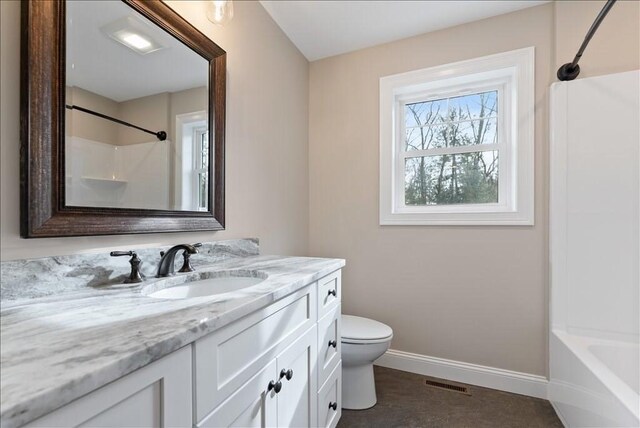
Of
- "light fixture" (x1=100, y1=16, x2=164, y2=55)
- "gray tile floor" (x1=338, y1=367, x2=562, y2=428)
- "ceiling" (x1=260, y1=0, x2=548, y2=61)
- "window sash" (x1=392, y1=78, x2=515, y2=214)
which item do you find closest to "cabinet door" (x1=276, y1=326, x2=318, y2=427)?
"gray tile floor" (x1=338, y1=367, x2=562, y2=428)

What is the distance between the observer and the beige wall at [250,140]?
79cm

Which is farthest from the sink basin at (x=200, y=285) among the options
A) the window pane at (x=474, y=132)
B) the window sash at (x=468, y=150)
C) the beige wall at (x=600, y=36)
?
the beige wall at (x=600, y=36)

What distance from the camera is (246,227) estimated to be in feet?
5.55

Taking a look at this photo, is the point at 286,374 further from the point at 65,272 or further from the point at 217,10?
the point at 217,10

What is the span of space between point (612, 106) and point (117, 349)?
243 cm

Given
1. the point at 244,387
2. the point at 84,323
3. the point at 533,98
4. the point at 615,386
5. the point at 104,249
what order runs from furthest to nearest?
the point at 533,98
the point at 615,386
the point at 104,249
the point at 244,387
the point at 84,323

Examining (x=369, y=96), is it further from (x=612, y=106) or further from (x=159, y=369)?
(x=159, y=369)

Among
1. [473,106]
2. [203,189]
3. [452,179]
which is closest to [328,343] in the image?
[203,189]

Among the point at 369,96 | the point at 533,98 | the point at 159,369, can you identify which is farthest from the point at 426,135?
the point at 159,369

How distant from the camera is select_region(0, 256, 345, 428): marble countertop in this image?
39 centimetres

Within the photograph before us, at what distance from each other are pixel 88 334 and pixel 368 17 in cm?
219

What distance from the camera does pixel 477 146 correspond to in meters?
2.11

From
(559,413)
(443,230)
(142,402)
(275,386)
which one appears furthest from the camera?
(443,230)

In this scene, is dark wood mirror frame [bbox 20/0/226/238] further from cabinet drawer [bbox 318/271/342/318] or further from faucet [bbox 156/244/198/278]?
cabinet drawer [bbox 318/271/342/318]
